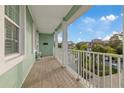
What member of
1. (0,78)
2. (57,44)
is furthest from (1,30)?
(57,44)

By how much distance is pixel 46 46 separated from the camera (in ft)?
48.6

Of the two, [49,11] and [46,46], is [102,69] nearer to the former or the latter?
[49,11]

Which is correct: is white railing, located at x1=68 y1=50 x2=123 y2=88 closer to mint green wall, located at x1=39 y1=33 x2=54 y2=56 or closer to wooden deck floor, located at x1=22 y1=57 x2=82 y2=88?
wooden deck floor, located at x1=22 y1=57 x2=82 y2=88

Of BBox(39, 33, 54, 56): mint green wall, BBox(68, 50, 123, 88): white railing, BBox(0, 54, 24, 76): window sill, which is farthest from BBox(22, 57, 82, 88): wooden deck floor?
BBox(39, 33, 54, 56): mint green wall

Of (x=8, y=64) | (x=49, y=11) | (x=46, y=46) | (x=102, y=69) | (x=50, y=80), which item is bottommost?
(x=50, y=80)

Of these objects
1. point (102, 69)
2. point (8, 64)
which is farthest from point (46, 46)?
point (8, 64)

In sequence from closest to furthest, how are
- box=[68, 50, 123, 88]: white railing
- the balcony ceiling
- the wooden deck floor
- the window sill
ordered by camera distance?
the window sill → box=[68, 50, 123, 88]: white railing → the wooden deck floor → the balcony ceiling

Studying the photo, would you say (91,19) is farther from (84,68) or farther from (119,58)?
(119,58)

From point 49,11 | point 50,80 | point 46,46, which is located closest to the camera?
point 50,80

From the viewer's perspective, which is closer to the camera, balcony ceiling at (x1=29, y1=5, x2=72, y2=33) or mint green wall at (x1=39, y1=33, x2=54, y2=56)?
balcony ceiling at (x1=29, y1=5, x2=72, y2=33)

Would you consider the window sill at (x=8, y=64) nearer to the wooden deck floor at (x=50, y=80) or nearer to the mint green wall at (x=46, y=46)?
the wooden deck floor at (x=50, y=80)

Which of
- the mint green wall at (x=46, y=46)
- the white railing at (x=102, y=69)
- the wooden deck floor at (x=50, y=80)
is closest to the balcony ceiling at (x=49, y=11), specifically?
the white railing at (x=102, y=69)

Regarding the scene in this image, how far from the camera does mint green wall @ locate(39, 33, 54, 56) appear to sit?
14578mm
